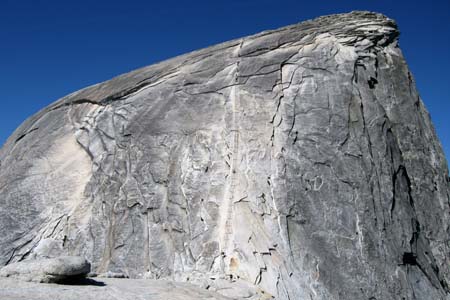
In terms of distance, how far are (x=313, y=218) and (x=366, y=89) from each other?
3039 millimetres

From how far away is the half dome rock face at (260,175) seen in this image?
10.4 m

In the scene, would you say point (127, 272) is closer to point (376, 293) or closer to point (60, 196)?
point (60, 196)

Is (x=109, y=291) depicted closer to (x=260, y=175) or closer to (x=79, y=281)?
(x=79, y=281)

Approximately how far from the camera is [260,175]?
35.5ft

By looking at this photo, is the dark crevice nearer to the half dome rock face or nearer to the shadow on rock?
the half dome rock face

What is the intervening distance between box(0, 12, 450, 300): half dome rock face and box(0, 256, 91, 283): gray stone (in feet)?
7.20

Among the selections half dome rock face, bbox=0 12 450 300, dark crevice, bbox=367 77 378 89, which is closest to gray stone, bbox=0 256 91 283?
half dome rock face, bbox=0 12 450 300

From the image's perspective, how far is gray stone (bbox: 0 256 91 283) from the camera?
8.33 meters

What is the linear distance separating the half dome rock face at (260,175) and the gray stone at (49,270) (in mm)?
2196

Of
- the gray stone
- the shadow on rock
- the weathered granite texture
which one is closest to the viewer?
the weathered granite texture

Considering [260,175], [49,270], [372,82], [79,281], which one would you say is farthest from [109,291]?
[372,82]

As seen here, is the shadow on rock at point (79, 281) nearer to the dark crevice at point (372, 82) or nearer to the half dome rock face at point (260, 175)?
the half dome rock face at point (260, 175)

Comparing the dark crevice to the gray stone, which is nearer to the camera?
the gray stone

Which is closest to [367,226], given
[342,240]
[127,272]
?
[342,240]
